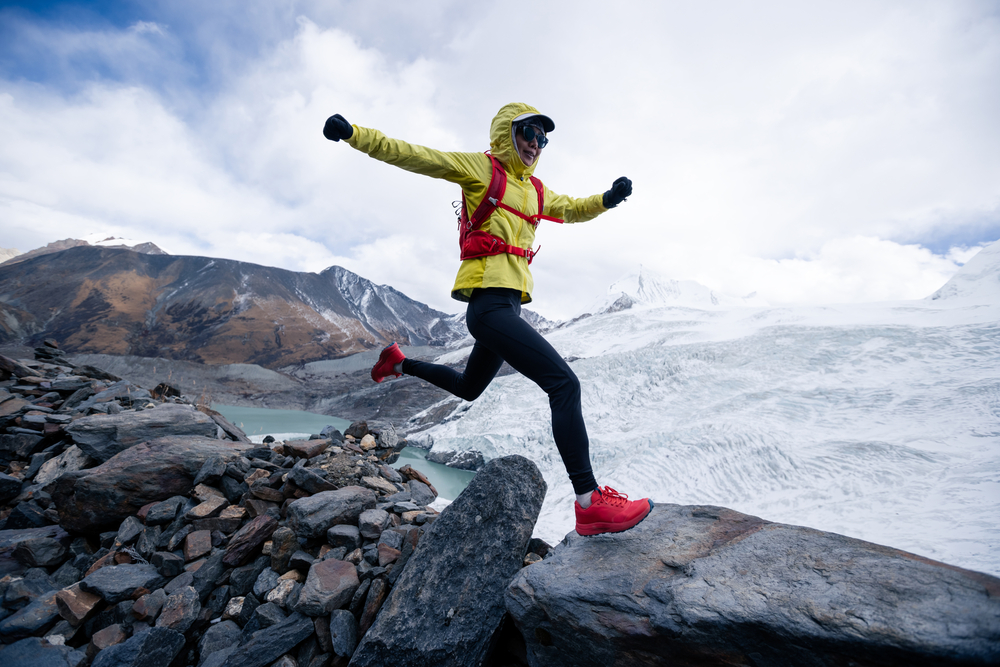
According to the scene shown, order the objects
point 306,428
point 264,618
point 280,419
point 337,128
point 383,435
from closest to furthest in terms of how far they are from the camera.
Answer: point 337,128 → point 264,618 → point 383,435 → point 306,428 → point 280,419

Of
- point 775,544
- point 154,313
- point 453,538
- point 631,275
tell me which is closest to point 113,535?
point 453,538

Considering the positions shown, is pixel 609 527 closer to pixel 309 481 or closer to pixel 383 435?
pixel 309 481

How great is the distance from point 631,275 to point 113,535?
51178 mm

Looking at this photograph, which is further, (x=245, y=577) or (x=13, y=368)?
(x=13, y=368)

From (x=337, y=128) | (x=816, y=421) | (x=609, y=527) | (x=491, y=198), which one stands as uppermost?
(x=337, y=128)

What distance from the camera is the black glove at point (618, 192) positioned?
234cm

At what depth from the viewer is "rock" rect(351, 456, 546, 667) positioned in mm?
1817

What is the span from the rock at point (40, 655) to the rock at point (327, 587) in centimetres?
119

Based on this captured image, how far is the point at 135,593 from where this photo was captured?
2381mm

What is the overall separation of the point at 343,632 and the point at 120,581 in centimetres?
155

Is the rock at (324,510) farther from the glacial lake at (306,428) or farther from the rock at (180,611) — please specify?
the glacial lake at (306,428)

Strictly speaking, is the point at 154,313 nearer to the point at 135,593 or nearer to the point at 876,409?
the point at 135,593

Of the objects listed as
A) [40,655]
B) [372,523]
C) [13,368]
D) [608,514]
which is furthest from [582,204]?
[13,368]

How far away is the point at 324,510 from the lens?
2.62m
